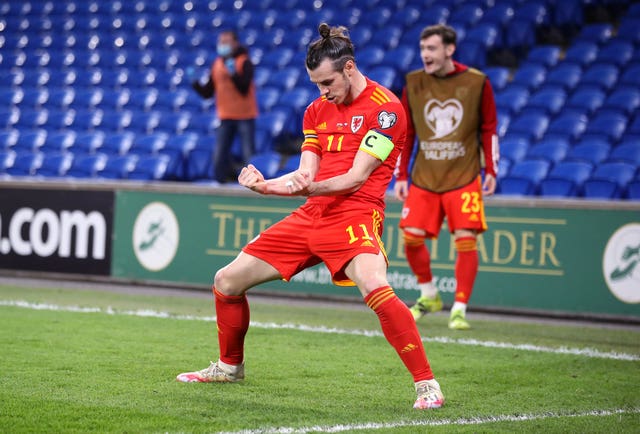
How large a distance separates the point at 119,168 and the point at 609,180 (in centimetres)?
669

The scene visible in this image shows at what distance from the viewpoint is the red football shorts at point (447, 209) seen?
803 cm

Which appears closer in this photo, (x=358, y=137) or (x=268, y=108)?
(x=358, y=137)

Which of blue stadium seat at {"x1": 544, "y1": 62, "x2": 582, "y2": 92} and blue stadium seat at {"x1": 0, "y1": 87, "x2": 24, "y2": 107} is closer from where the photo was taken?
blue stadium seat at {"x1": 544, "y1": 62, "x2": 582, "y2": 92}

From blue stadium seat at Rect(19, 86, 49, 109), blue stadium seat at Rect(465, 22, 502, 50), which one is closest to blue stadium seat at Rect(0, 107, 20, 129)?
blue stadium seat at Rect(19, 86, 49, 109)

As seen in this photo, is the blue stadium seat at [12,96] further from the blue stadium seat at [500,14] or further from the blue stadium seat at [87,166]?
the blue stadium seat at [500,14]

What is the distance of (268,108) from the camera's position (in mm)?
15078

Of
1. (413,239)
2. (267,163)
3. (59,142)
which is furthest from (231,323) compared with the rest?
(59,142)

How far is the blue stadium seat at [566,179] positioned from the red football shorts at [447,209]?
10.7 feet

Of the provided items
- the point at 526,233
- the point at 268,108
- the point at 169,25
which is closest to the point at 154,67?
the point at 169,25

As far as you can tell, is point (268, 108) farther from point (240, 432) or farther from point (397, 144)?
point (240, 432)

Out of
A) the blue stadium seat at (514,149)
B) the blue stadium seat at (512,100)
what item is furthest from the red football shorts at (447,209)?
the blue stadium seat at (512,100)

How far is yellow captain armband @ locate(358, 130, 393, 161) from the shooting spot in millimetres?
4953

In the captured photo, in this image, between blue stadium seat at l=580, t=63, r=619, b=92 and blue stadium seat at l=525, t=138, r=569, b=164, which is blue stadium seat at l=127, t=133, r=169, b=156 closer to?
blue stadium seat at l=525, t=138, r=569, b=164

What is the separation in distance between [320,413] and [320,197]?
3.51ft
